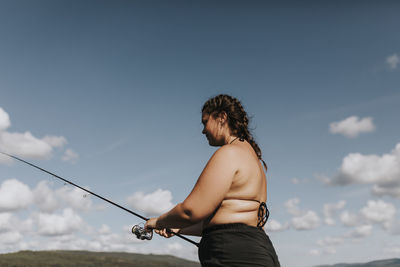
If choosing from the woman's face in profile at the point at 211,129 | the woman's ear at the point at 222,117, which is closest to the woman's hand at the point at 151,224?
the woman's face in profile at the point at 211,129

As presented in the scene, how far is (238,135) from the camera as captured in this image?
4172mm

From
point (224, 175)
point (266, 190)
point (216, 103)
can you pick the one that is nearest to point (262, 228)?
point (266, 190)

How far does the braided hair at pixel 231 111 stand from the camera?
163 inches

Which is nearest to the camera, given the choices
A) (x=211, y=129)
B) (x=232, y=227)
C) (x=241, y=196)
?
(x=232, y=227)

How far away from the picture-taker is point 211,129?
4137 millimetres

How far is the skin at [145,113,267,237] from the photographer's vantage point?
3.45m

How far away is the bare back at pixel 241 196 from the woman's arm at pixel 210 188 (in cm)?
8

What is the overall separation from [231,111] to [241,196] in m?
0.95

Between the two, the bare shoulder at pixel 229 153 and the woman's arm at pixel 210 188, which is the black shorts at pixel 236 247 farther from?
the bare shoulder at pixel 229 153

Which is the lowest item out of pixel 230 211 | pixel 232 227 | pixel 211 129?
pixel 232 227

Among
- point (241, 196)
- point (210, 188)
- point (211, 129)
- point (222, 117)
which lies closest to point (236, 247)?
point (241, 196)

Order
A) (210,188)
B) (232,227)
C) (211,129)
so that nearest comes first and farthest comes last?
(210,188) → (232,227) → (211,129)

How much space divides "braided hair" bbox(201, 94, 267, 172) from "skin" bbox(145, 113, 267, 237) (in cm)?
22

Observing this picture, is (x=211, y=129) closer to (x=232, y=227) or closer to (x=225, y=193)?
(x=225, y=193)
